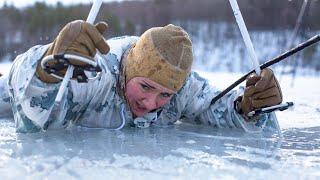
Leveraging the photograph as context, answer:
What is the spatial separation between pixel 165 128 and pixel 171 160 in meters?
0.69

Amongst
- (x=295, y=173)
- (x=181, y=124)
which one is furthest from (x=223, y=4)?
(x=295, y=173)

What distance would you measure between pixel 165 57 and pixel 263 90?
353mm

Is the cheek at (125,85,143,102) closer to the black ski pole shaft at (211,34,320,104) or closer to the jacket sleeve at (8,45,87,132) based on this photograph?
the jacket sleeve at (8,45,87,132)

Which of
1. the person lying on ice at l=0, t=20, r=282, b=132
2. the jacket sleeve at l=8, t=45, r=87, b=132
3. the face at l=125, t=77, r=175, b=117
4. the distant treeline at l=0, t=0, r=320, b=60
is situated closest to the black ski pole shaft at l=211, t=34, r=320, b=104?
the person lying on ice at l=0, t=20, r=282, b=132

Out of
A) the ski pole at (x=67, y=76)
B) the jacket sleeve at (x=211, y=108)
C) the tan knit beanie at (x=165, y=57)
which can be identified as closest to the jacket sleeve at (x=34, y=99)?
the ski pole at (x=67, y=76)

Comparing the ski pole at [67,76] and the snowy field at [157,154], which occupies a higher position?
the ski pole at [67,76]

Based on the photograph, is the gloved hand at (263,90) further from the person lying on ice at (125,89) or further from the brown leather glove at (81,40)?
the brown leather glove at (81,40)

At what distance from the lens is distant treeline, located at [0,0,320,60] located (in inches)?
292

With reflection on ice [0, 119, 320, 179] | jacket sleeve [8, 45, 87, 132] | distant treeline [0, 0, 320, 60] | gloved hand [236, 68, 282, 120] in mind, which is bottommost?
reflection on ice [0, 119, 320, 179]

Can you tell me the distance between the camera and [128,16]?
34.3 ft

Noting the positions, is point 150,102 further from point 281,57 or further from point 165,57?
point 281,57

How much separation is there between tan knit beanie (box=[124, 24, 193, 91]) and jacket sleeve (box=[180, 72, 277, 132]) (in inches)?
11.9

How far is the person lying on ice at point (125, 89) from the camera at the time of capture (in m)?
1.54

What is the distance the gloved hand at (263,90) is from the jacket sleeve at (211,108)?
14 cm
